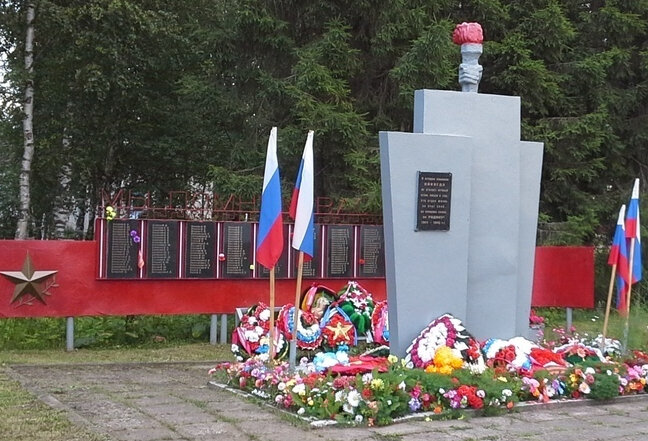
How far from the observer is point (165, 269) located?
10266mm

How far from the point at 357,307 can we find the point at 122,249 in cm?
312

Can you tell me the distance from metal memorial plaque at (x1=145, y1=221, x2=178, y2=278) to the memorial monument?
146 inches

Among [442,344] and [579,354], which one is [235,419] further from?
[579,354]

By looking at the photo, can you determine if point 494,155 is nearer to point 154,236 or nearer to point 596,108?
point 154,236

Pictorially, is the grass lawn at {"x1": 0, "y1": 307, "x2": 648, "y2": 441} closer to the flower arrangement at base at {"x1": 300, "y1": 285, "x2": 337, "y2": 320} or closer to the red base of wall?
the red base of wall

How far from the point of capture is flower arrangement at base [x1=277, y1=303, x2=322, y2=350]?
27.6 feet

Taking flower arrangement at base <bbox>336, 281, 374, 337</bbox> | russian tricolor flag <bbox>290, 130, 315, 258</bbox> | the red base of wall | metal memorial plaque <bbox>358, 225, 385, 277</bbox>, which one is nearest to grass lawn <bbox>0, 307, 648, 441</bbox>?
the red base of wall

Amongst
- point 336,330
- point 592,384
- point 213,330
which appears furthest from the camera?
point 213,330

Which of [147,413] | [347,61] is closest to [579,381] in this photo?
[147,413]

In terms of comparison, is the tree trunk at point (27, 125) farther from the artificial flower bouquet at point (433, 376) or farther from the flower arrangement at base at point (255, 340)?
the artificial flower bouquet at point (433, 376)

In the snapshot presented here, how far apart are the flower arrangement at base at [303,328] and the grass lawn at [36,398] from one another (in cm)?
138

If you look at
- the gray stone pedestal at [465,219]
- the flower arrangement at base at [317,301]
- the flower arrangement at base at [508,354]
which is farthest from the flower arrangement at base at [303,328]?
the flower arrangement at base at [508,354]

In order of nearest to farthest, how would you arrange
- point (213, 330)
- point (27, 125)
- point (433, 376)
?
point (433, 376)
point (213, 330)
point (27, 125)

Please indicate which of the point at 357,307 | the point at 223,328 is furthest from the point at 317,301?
the point at 223,328
